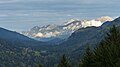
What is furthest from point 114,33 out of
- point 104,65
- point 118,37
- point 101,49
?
point 104,65

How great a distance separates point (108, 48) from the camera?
57156mm

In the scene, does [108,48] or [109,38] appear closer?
[108,48]

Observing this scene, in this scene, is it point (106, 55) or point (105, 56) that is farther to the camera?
point (105, 56)

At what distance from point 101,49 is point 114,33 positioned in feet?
18.6

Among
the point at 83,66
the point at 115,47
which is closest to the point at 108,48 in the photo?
the point at 115,47

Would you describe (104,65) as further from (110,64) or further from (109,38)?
(109,38)

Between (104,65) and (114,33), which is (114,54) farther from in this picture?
(114,33)

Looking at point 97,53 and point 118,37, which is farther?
point 118,37

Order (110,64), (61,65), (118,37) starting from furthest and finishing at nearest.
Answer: (118,37)
(61,65)
(110,64)

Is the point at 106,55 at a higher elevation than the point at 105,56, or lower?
higher

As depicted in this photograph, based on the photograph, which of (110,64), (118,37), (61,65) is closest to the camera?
(110,64)

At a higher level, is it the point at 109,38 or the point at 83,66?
the point at 109,38

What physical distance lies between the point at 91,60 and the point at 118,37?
Result: 7.73 meters

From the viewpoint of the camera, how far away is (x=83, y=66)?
198 ft
